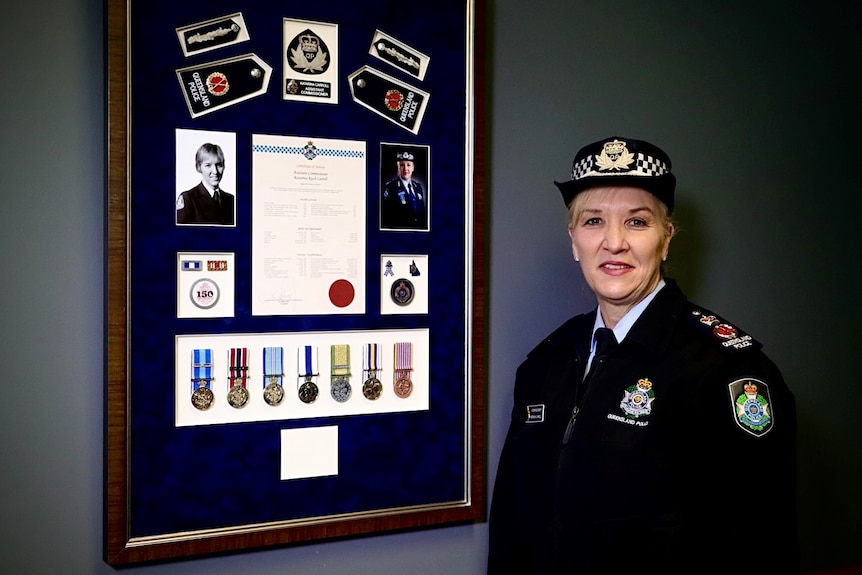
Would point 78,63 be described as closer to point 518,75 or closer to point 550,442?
point 518,75

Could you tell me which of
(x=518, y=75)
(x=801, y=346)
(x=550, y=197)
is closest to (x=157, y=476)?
(x=550, y=197)

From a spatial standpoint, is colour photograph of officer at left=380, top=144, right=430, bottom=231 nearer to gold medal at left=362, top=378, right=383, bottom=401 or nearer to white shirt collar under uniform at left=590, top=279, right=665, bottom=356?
gold medal at left=362, top=378, right=383, bottom=401

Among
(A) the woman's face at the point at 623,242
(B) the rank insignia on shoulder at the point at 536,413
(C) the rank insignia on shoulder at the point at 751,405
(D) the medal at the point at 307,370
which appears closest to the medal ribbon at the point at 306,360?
(D) the medal at the point at 307,370

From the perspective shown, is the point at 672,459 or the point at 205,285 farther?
the point at 205,285

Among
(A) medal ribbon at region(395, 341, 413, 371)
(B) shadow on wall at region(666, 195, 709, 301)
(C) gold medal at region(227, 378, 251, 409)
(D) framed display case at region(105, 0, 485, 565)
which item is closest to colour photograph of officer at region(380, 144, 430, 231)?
(D) framed display case at region(105, 0, 485, 565)

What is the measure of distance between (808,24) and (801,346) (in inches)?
39.0

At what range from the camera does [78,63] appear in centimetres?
147

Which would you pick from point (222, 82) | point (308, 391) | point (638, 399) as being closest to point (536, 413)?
point (638, 399)

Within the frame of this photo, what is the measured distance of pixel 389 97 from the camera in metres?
1.69

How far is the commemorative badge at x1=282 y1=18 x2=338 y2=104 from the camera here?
5.24ft

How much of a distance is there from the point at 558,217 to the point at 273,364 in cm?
85

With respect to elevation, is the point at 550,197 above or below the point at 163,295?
above

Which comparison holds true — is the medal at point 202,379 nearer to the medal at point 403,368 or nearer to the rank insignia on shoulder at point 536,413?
the medal at point 403,368

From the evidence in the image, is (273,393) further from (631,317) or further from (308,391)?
(631,317)
